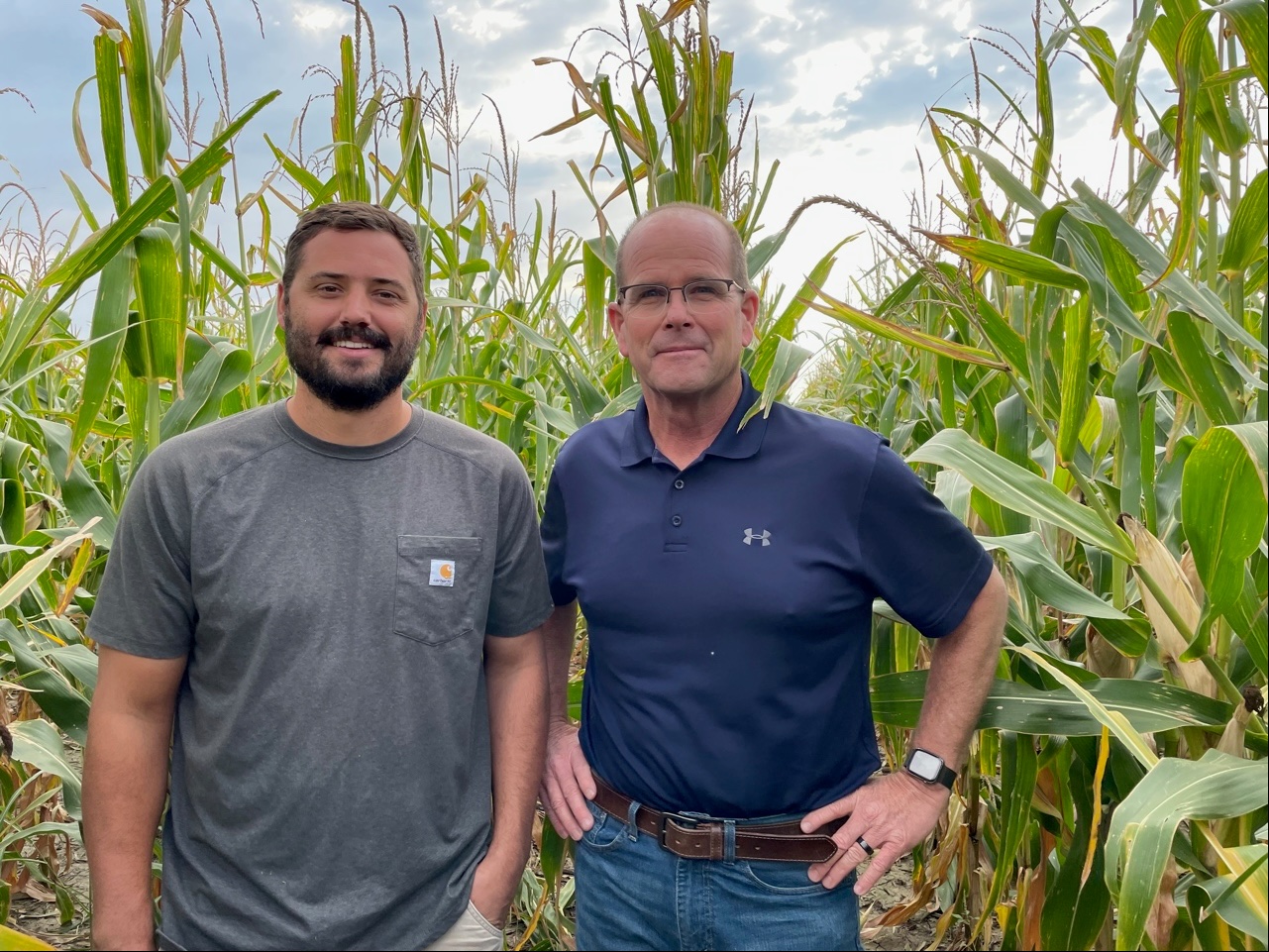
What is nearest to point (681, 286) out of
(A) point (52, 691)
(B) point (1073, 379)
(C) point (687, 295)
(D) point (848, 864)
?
(C) point (687, 295)

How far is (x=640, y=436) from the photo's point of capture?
157 centimetres

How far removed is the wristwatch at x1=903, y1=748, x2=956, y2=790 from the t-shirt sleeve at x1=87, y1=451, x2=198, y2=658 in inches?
44.5

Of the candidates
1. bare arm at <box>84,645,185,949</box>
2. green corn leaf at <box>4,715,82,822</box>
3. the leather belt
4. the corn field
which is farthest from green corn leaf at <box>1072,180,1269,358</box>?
green corn leaf at <box>4,715,82,822</box>

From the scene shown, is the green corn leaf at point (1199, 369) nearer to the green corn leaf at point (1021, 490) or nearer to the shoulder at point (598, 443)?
the green corn leaf at point (1021, 490)

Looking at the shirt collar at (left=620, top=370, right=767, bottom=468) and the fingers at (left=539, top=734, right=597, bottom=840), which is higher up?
the shirt collar at (left=620, top=370, right=767, bottom=468)

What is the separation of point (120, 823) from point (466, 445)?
2.50 ft

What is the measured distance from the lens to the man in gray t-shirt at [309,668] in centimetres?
132

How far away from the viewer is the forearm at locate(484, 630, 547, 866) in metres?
1.50

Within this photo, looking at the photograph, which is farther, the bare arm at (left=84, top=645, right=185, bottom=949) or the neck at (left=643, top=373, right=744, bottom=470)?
the neck at (left=643, top=373, right=744, bottom=470)

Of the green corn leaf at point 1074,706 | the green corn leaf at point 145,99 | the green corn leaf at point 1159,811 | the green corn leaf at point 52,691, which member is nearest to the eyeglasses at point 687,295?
the green corn leaf at point 1074,706

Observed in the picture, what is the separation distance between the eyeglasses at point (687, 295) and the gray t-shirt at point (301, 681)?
1.58ft

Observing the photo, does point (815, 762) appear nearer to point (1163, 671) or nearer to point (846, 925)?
point (846, 925)

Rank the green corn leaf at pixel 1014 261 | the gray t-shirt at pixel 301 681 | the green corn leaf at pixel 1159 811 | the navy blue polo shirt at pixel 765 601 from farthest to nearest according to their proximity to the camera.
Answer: the navy blue polo shirt at pixel 765 601
the gray t-shirt at pixel 301 681
the green corn leaf at pixel 1014 261
the green corn leaf at pixel 1159 811

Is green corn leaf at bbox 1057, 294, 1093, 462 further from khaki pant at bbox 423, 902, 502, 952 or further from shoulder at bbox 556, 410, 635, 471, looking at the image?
khaki pant at bbox 423, 902, 502, 952
